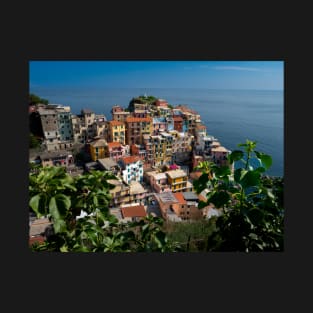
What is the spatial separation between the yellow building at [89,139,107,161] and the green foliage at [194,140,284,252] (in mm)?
1256

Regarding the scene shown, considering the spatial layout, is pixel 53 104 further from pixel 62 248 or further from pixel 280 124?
pixel 280 124

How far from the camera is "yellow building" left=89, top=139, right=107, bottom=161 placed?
2.64 meters

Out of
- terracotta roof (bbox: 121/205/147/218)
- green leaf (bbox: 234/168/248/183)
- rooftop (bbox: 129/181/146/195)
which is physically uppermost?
green leaf (bbox: 234/168/248/183)

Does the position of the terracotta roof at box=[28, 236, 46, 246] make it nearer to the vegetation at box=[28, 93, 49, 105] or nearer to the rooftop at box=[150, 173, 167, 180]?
the vegetation at box=[28, 93, 49, 105]

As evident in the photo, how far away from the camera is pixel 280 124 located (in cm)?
210

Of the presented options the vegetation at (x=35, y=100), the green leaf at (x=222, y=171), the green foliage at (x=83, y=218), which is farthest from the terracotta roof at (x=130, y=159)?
the green leaf at (x=222, y=171)

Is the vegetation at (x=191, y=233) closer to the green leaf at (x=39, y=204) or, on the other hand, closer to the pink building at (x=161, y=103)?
the green leaf at (x=39, y=204)

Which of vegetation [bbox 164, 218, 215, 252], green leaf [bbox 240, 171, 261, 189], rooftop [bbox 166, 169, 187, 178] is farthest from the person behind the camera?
rooftop [bbox 166, 169, 187, 178]

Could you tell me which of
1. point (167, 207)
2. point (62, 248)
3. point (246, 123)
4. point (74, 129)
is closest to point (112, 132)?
point (74, 129)

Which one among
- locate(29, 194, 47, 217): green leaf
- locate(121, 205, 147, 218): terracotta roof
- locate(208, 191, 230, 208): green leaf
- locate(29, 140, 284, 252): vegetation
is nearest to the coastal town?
locate(121, 205, 147, 218): terracotta roof

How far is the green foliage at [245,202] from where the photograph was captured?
1.44 meters

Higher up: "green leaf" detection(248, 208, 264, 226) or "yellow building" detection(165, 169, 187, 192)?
"yellow building" detection(165, 169, 187, 192)

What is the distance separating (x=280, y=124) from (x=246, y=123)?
482mm

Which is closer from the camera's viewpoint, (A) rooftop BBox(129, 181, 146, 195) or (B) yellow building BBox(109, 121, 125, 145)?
(A) rooftop BBox(129, 181, 146, 195)
